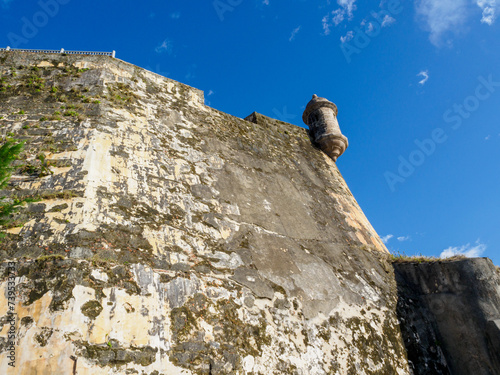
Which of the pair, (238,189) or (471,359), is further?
(238,189)

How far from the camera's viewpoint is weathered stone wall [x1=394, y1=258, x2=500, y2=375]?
609 centimetres

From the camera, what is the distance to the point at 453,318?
21.6ft

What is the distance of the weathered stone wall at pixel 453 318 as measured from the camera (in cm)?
609

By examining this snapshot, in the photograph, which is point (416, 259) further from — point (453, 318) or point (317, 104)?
point (317, 104)

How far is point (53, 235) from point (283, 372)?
3.08 meters

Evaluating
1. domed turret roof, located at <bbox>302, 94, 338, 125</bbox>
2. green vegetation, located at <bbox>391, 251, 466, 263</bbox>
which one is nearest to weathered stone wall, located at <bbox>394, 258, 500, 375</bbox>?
green vegetation, located at <bbox>391, 251, 466, 263</bbox>

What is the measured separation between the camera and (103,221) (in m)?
4.82

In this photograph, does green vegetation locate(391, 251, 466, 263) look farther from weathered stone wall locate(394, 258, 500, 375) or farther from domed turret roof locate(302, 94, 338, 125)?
domed turret roof locate(302, 94, 338, 125)

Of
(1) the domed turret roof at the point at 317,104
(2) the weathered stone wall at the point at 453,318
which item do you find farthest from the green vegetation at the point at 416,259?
(1) the domed turret roof at the point at 317,104

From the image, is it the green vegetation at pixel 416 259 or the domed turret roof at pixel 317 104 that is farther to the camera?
the domed turret roof at pixel 317 104

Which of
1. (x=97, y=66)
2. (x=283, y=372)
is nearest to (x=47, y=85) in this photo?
(x=97, y=66)

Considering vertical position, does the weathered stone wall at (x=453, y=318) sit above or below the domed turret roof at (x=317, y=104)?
below

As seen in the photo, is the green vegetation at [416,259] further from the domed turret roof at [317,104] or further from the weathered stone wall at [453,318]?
the domed turret roof at [317,104]

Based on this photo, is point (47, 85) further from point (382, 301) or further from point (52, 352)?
point (382, 301)
